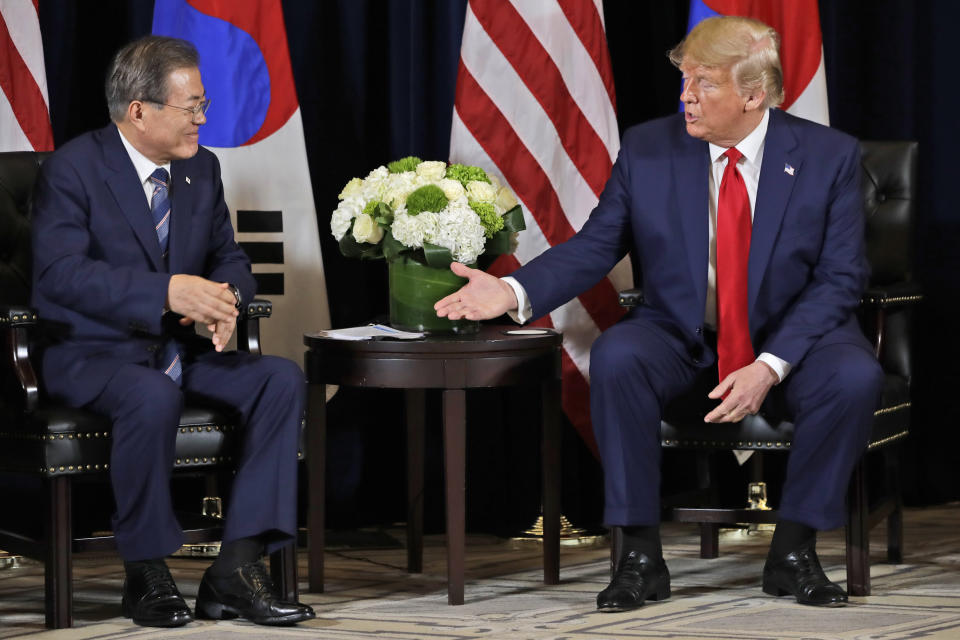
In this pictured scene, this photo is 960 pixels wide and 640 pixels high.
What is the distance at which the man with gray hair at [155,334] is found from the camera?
3.10 meters

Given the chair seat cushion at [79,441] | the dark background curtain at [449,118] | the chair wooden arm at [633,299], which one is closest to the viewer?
the chair seat cushion at [79,441]

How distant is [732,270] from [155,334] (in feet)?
4.39

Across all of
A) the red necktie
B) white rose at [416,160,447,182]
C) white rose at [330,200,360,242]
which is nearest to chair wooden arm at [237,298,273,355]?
white rose at [330,200,360,242]

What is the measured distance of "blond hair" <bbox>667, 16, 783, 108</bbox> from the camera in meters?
3.49

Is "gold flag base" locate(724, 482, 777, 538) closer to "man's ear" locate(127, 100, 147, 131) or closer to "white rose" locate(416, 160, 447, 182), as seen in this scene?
"white rose" locate(416, 160, 447, 182)

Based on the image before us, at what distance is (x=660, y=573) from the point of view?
130 inches

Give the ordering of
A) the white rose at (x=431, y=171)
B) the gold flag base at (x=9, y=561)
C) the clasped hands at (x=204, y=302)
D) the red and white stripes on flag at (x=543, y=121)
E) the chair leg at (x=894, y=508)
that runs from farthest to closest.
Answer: the red and white stripes on flag at (x=543, y=121) < the gold flag base at (x=9, y=561) < the chair leg at (x=894, y=508) < the white rose at (x=431, y=171) < the clasped hands at (x=204, y=302)

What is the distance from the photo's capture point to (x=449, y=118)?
14.7 ft

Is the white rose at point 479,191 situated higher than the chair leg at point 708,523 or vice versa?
the white rose at point 479,191

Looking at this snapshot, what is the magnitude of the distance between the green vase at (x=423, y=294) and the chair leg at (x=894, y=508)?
1.13m

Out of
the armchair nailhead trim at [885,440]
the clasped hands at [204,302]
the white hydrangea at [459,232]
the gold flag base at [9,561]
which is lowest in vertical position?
the gold flag base at [9,561]

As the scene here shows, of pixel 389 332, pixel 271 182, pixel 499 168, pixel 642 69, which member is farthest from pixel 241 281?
pixel 642 69

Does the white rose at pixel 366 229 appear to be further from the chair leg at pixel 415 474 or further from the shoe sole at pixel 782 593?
the shoe sole at pixel 782 593

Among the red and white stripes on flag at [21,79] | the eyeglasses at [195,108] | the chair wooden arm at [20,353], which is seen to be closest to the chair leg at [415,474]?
the eyeglasses at [195,108]
